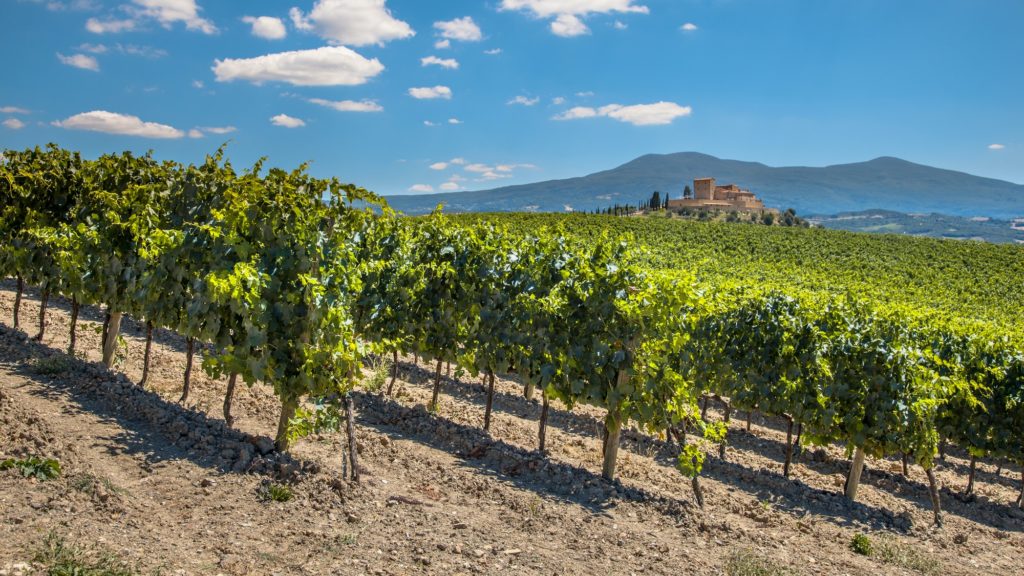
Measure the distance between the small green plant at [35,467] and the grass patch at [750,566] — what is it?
6501 mm

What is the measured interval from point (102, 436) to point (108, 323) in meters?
4.64

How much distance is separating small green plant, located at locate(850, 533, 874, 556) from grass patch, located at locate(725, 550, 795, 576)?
5.89 ft

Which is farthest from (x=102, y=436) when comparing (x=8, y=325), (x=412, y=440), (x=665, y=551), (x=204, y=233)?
(x=8, y=325)

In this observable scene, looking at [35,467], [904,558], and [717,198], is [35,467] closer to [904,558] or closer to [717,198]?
[904,558]

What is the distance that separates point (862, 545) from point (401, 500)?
544cm

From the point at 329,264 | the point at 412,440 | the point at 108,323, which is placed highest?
the point at 329,264

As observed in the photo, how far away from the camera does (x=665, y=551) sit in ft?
21.9

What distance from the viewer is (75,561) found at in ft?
16.3

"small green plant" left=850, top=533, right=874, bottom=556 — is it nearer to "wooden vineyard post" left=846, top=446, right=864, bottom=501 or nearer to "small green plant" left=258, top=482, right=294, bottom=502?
"wooden vineyard post" left=846, top=446, right=864, bottom=501

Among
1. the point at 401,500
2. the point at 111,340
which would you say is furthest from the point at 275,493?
the point at 111,340

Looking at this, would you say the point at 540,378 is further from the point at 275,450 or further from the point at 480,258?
the point at 275,450

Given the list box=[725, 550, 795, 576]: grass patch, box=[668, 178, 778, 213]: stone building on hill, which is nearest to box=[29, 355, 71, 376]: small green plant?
box=[725, 550, 795, 576]: grass patch

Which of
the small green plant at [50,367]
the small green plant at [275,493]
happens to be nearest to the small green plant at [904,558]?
the small green plant at [275,493]

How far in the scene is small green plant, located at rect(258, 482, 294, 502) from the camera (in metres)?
6.65
